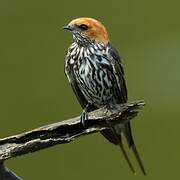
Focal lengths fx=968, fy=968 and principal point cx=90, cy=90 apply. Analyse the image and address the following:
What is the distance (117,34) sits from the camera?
14.9 feet

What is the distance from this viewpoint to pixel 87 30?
2.95 metres

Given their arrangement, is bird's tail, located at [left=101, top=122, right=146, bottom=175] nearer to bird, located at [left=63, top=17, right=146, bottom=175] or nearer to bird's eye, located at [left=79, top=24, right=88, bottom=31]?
bird, located at [left=63, top=17, right=146, bottom=175]

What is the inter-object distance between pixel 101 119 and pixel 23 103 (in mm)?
1859

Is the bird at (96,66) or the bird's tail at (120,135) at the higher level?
the bird at (96,66)

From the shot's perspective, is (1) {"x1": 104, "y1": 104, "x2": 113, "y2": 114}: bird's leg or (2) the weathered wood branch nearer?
(2) the weathered wood branch

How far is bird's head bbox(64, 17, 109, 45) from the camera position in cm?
293

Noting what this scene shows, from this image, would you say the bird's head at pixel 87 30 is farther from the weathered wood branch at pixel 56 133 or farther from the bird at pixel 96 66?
the weathered wood branch at pixel 56 133

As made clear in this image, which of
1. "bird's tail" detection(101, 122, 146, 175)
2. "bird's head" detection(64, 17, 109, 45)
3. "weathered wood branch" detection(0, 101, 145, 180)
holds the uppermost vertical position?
"bird's head" detection(64, 17, 109, 45)

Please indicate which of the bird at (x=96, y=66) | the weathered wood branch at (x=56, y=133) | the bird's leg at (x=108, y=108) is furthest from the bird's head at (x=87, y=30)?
the weathered wood branch at (x=56, y=133)

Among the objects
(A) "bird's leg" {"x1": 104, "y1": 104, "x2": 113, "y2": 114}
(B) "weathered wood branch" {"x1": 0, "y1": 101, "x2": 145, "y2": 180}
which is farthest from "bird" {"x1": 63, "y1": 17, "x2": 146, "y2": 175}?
(B) "weathered wood branch" {"x1": 0, "y1": 101, "x2": 145, "y2": 180}

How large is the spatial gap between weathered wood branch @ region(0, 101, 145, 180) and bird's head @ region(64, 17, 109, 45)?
390 mm

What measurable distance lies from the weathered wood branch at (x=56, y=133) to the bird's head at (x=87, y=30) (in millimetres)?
390

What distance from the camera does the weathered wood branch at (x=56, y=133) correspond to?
2551 mm

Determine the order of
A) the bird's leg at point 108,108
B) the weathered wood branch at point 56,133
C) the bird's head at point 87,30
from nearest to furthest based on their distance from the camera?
the weathered wood branch at point 56,133 < the bird's leg at point 108,108 < the bird's head at point 87,30
